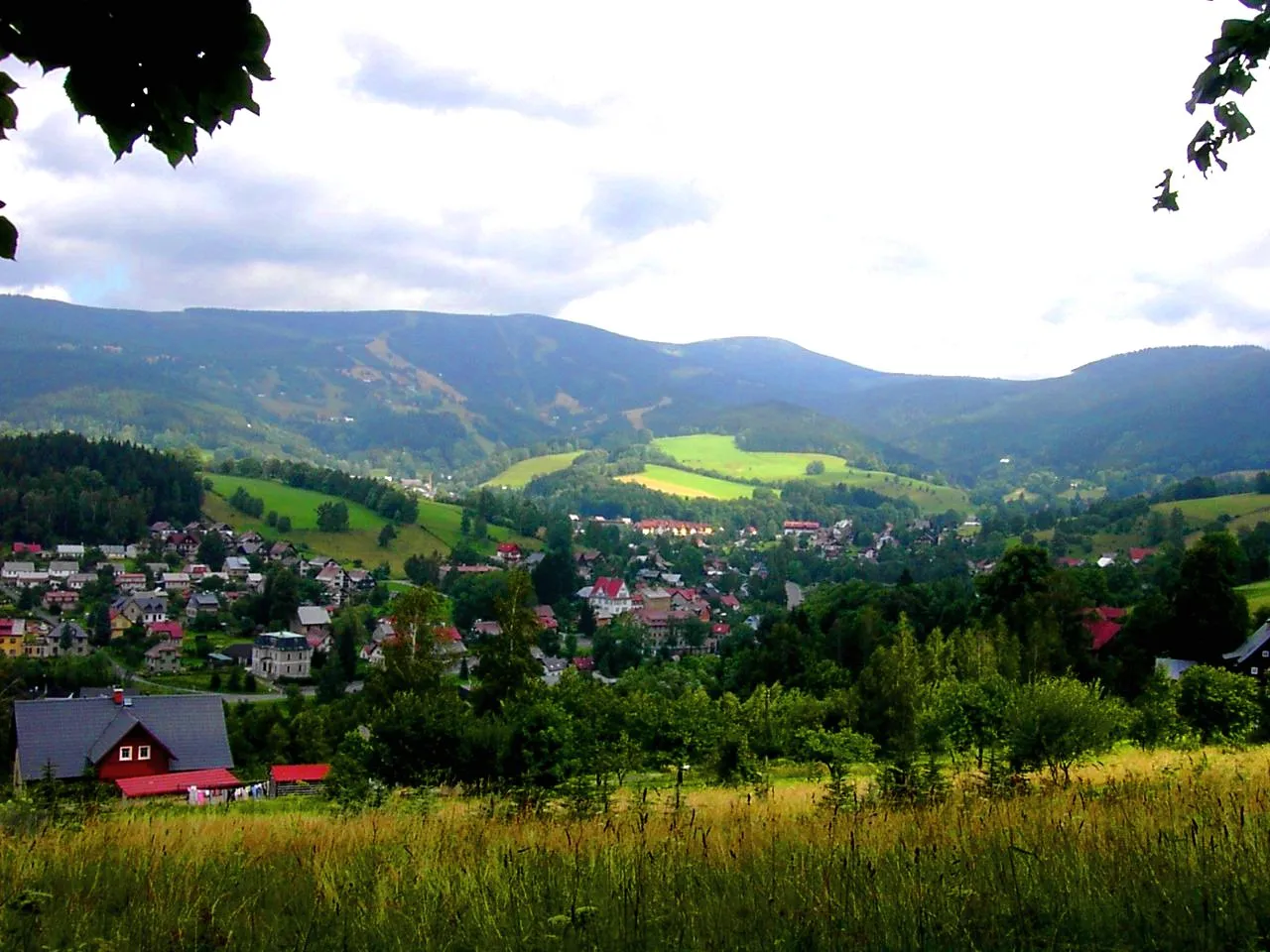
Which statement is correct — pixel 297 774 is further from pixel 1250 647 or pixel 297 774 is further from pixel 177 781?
pixel 1250 647

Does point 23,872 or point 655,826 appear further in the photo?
point 655,826

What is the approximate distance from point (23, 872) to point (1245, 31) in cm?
695

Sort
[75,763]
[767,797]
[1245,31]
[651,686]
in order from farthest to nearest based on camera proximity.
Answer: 1. [651,686]
2. [75,763]
3. [767,797]
4. [1245,31]

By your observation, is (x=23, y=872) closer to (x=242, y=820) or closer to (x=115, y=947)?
(x=115, y=947)

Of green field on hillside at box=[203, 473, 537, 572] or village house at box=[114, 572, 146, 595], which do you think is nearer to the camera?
village house at box=[114, 572, 146, 595]

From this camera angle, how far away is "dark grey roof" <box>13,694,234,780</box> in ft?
107

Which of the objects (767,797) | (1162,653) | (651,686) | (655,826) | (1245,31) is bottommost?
(651,686)

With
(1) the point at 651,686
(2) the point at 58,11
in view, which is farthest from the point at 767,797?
(1) the point at 651,686

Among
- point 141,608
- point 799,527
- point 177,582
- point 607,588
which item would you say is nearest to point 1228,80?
point 141,608

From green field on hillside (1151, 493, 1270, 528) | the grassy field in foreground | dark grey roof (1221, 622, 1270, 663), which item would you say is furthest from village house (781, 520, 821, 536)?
the grassy field in foreground

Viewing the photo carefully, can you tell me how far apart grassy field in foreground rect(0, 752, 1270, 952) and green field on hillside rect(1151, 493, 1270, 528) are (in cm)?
11285

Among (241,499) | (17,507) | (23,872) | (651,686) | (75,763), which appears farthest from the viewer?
(241,499)

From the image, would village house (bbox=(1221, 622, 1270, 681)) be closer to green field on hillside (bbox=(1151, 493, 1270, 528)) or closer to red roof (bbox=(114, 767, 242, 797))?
red roof (bbox=(114, 767, 242, 797))

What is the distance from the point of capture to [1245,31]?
184 inches
